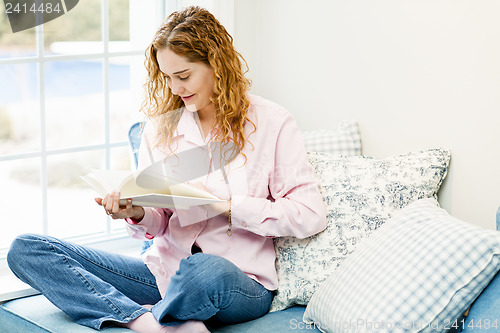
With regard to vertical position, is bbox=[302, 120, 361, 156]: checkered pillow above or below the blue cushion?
→ above

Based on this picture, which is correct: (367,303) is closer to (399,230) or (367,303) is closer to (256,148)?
(399,230)

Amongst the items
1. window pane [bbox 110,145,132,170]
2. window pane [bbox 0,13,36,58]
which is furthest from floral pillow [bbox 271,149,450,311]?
window pane [bbox 0,13,36,58]

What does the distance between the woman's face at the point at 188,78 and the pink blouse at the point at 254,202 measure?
0.32 feet

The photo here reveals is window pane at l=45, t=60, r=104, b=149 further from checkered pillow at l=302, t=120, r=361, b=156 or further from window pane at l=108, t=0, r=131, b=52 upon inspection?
checkered pillow at l=302, t=120, r=361, b=156

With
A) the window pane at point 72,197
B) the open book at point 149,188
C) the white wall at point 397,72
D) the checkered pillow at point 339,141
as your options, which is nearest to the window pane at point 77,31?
the window pane at point 72,197

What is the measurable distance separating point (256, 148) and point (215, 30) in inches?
15.0

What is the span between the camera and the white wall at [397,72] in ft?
6.51

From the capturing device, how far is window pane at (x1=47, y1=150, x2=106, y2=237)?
2555mm

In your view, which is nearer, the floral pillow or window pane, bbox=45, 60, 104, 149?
the floral pillow

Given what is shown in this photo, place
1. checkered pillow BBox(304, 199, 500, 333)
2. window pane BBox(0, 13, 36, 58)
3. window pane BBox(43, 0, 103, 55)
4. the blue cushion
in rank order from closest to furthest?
checkered pillow BBox(304, 199, 500, 333) < the blue cushion < window pane BBox(0, 13, 36, 58) < window pane BBox(43, 0, 103, 55)

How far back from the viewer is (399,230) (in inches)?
73.9

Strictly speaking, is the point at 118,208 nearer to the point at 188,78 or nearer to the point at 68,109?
the point at 188,78

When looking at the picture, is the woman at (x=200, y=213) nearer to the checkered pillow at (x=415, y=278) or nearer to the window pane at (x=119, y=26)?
the checkered pillow at (x=415, y=278)

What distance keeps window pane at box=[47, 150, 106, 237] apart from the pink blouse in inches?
22.5
